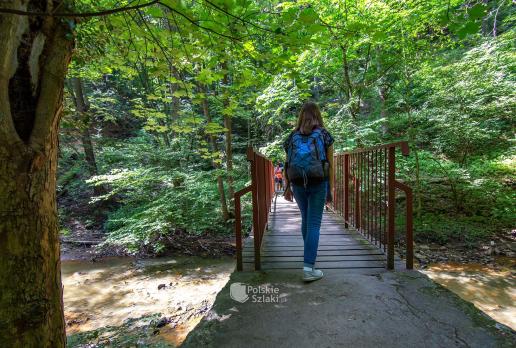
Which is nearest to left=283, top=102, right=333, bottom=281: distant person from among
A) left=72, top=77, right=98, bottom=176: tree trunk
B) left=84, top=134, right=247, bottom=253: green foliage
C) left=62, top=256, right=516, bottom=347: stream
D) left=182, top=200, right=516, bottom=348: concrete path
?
left=182, top=200, right=516, bottom=348: concrete path

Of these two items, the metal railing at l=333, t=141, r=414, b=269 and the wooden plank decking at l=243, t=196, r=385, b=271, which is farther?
the wooden plank decking at l=243, t=196, r=385, b=271

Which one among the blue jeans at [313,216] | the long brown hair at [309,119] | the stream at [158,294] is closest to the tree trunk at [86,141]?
the stream at [158,294]

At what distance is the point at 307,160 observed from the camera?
2.77 m

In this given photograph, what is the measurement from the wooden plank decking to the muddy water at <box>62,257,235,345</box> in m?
1.76

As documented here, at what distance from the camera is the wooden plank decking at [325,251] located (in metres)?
3.11

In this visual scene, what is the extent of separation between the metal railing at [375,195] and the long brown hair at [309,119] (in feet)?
2.40

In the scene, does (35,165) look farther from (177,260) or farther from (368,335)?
(177,260)

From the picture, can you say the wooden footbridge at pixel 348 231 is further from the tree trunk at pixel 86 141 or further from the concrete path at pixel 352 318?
the tree trunk at pixel 86 141

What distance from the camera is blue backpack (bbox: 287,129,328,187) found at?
2730 millimetres

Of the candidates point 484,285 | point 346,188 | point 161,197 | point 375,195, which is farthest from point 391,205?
point 161,197

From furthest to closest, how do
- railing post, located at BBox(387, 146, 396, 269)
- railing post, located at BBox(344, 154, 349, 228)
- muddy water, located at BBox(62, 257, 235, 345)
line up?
muddy water, located at BBox(62, 257, 235, 345)
railing post, located at BBox(344, 154, 349, 228)
railing post, located at BBox(387, 146, 396, 269)

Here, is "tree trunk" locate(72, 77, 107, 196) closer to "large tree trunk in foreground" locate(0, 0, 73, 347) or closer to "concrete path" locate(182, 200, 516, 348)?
"concrete path" locate(182, 200, 516, 348)

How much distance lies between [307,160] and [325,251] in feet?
4.46

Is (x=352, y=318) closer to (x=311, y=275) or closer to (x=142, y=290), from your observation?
(x=311, y=275)
